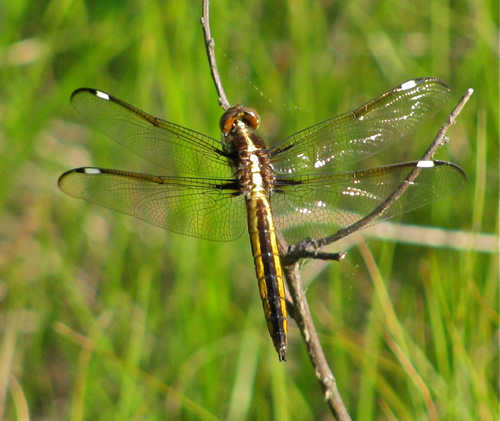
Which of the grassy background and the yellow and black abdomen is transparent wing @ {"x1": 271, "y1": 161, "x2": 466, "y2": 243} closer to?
the yellow and black abdomen

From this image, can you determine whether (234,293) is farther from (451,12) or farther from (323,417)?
(451,12)

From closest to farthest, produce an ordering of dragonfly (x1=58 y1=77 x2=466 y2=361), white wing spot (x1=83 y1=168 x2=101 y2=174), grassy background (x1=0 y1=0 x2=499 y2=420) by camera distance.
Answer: dragonfly (x1=58 y1=77 x2=466 y2=361), white wing spot (x1=83 y1=168 x2=101 y2=174), grassy background (x1=0 y1=0 x2=499 y2=420)

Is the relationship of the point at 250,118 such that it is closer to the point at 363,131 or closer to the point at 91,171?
the point at 363,131

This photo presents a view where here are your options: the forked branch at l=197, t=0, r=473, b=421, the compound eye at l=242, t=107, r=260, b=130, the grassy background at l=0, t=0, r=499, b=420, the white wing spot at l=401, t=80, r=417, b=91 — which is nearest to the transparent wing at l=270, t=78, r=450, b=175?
the white wing spot at l=401, t=80, r=417, b=91

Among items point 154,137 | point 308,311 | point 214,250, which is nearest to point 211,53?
point 154,137

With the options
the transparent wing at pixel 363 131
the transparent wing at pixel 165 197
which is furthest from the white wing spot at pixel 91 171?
the transparent wing at pixel 363 131

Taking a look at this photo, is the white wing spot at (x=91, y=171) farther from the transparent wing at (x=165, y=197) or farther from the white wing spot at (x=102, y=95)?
the white wing spot at (x=102, y=95)

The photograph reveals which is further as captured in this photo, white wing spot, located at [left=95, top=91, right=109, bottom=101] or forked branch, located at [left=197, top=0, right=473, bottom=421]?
white wing spot, located at [left=95, top=91, right=109, bottom=101]
